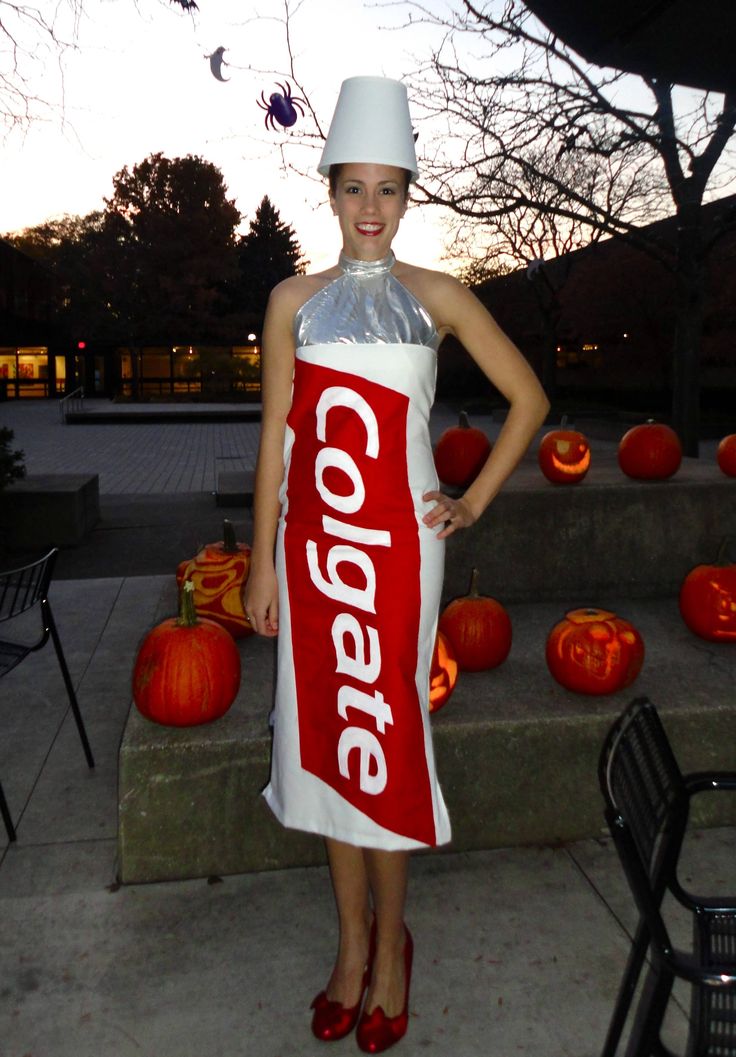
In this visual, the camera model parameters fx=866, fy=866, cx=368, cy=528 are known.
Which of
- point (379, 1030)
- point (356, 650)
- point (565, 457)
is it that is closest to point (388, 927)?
point (379, 1030)

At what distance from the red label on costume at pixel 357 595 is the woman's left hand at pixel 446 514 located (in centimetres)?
5

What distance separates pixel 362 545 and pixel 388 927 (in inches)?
42.3

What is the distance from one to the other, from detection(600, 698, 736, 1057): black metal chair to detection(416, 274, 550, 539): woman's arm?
68cm

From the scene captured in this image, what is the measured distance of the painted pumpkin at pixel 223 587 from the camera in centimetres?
411

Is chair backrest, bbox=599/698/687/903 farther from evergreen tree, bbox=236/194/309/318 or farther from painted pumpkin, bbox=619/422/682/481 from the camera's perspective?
evergreen tree, bbox=236/194/309/318

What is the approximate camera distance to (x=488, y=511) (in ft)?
15.8

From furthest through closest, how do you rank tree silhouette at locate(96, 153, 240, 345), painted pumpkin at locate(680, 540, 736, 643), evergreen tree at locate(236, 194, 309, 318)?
evergreen tree at locate(236, 194, 309, 318) → tree silhouette at locate(96, 153, 240, 345) → painted pumpkin at locate(680, 540, 736, 643)

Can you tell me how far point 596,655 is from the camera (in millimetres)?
3375

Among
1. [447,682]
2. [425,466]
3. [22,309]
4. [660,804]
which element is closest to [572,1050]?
[660,804]

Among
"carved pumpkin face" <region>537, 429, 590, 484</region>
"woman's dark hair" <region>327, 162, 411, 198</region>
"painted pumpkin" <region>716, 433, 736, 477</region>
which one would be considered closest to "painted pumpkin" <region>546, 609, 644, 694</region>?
"carved pumpkin face" <region>537, 429, 590, 484</region>

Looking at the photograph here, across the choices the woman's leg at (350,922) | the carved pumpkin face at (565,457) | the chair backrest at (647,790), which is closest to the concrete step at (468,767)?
the woman's leg at (350,922)

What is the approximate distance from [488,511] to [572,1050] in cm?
291

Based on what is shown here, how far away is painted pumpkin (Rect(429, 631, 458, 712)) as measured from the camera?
326 cm

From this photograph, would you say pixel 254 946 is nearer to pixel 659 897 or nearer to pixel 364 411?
pixel 659 897
